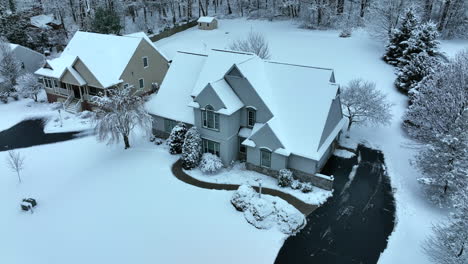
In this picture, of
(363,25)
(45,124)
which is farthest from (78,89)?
(363,25)

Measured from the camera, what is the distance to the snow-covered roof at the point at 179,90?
29656 millimetres

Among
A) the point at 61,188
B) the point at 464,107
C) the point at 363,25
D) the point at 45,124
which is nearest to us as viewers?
the point at 464,107

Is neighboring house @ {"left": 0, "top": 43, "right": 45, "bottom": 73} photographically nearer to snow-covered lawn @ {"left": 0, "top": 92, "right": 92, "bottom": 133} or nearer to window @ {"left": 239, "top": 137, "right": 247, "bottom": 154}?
snow-covered lawn @ {"left": 0, "top": 92, "right": 92, "bottom": 133}

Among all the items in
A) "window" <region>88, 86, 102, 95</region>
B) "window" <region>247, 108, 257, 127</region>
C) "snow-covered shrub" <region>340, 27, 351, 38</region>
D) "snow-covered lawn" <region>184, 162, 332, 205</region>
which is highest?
"snow-covered shrub" <region>340, 27, 351, 38</region>

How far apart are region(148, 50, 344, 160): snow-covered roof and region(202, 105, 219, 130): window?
892 millimetres

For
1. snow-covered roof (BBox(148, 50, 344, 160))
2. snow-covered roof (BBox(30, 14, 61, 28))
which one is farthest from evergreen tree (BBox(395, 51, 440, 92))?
snow-covered roof (BBox(30, 14, 61, 28))

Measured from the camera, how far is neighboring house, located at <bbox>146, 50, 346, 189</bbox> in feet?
81.6

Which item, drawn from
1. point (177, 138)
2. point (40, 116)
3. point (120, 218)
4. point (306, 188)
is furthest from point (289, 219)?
point (40, 116)

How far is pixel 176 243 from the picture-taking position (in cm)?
2017

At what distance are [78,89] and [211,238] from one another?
27.0m

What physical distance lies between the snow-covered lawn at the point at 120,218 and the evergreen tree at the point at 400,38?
30.1m

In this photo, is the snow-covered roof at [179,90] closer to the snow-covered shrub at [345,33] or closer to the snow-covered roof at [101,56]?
the snow-covered roof at [101,56]

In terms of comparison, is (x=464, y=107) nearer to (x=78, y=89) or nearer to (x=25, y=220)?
(x=25, y=220)

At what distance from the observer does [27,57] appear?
45656mm
